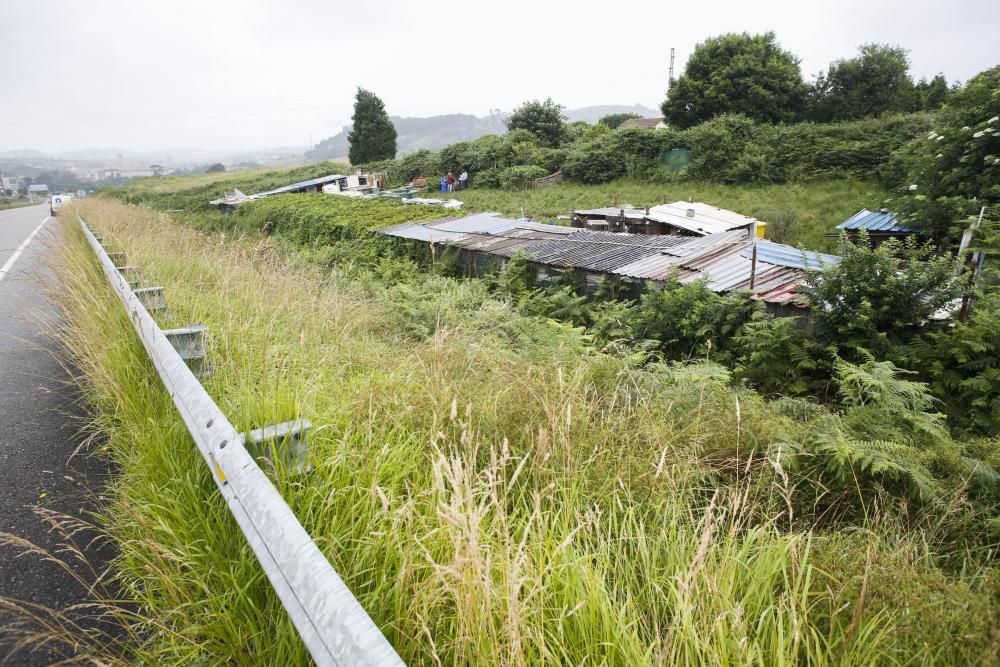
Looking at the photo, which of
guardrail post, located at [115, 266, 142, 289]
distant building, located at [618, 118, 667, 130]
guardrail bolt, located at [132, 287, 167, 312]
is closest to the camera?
guardrail bolt, located at [132, 287, 167, 312]

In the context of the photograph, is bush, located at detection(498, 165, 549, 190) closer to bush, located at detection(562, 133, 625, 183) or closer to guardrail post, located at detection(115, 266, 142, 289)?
bush, located at detection(562, 133, 625, 183)

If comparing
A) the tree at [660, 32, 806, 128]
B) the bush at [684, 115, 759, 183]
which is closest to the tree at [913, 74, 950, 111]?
the tree at [660, 32, 806, 128]

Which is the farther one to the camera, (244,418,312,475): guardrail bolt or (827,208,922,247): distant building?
(827,208,922,247): distant building

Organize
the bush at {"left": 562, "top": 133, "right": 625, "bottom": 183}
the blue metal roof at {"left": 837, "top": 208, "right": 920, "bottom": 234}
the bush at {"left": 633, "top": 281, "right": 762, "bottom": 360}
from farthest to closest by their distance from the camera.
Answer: the bush at {"left": 562, "top": 133, "right": 625, "bottom": 183} < the blue metal roof at {"left": 837, "top": 208, "right": 920, "bottom": 234} < the bush at {"left": 633, "top": 281, "right": 762, "bottom": 360}

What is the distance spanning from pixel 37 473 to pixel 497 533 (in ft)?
8.57

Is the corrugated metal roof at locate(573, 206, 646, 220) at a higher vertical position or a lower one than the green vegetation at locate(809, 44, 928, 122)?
lower

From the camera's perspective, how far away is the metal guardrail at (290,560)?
103cm

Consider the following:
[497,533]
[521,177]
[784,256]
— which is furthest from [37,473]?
[521,177]

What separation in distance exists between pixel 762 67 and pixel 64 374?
1798 inches

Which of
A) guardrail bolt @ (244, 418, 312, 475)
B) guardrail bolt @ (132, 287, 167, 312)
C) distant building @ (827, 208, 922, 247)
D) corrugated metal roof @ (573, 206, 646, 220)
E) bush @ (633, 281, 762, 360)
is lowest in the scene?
bush @ (633, 281, 762, 360)

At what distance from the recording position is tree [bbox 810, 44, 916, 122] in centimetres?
3838

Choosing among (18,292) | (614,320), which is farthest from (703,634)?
(18,292)

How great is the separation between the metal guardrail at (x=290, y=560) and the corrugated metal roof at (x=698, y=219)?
711 inches

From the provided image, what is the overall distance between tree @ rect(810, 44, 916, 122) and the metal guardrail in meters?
48.6
